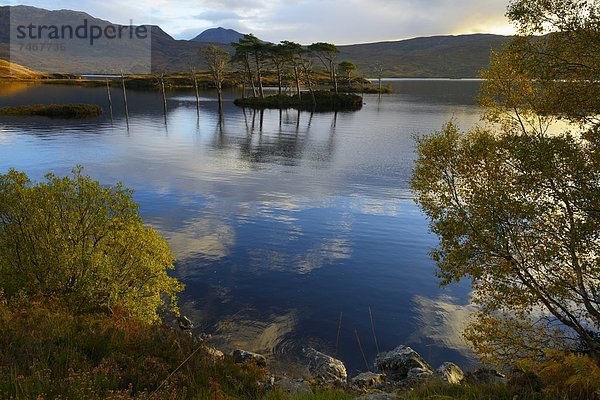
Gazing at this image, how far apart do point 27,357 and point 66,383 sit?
72.5 inches

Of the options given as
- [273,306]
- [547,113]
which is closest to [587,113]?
[547,113]

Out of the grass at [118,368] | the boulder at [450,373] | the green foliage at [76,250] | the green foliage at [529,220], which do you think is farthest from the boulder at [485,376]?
the green foliage at [76,250]

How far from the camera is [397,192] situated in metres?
38.2

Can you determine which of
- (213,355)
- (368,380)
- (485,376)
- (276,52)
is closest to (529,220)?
(485,376)

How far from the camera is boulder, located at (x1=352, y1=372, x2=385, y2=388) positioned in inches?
543

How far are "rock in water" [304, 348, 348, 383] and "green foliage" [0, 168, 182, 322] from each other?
21.2ft

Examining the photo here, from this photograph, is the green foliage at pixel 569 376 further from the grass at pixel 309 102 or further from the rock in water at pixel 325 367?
the grass at pixel 309 102

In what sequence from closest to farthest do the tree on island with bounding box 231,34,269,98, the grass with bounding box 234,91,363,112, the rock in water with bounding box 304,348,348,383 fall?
A: the rock in water with bounding box 304,348,348,383 → the tree on island with bounding box 231,34,269,98 → the grass with bounding box 234,91,363,112

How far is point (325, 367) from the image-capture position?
584 inches

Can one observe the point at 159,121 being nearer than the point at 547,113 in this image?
No

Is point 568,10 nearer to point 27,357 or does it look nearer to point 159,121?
point 27,357

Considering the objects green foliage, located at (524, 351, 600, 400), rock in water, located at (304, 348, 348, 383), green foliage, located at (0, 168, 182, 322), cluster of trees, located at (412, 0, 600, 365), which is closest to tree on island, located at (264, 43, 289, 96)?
cluster of trees, located at (412, 0, 600, 365)

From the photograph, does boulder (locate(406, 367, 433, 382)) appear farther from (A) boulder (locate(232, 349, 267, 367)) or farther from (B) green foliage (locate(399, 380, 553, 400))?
(A) boulder (locate(232, 349, 267, 367))

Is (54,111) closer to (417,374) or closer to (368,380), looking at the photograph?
(368,380)
